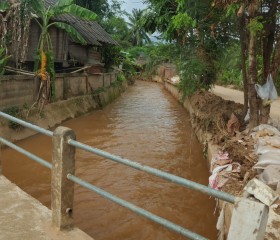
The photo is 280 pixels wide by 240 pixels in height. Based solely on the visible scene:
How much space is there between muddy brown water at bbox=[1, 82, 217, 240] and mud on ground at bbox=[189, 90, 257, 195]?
898 mm

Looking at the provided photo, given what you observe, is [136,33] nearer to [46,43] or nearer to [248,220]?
[46,43]

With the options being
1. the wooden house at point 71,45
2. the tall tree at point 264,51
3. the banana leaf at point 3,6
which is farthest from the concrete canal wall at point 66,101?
the tall tree at point 264,51

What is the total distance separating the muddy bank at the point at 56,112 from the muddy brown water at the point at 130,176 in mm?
329

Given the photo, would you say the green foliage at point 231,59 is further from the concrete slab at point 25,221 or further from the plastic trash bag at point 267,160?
the concrete slab at point 25,221

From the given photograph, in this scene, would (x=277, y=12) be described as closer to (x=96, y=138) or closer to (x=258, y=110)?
(x=258, y=110)

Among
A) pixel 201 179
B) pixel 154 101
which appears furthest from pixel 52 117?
pixel 154 101

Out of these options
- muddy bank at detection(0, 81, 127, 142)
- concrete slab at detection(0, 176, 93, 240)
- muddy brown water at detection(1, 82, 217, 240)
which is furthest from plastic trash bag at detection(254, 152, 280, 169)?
muddy bank at detection(0, 81, 127, 142)

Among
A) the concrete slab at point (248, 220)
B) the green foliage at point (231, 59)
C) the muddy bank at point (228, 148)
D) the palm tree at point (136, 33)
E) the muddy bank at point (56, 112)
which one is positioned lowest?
the muddy bank at point (56, 112)

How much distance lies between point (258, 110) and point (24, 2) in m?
7.68

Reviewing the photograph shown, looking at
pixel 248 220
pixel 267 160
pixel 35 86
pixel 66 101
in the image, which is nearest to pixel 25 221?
pixel 248 220

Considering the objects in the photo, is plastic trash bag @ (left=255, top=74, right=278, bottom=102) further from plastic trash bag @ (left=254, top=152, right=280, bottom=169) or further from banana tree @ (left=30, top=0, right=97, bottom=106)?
banana tree @ (left=30, top=0, right=97, bottom=106)

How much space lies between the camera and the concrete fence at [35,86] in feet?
31.6

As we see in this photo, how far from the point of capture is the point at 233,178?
5.46m

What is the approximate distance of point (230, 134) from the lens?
26.0 feet
